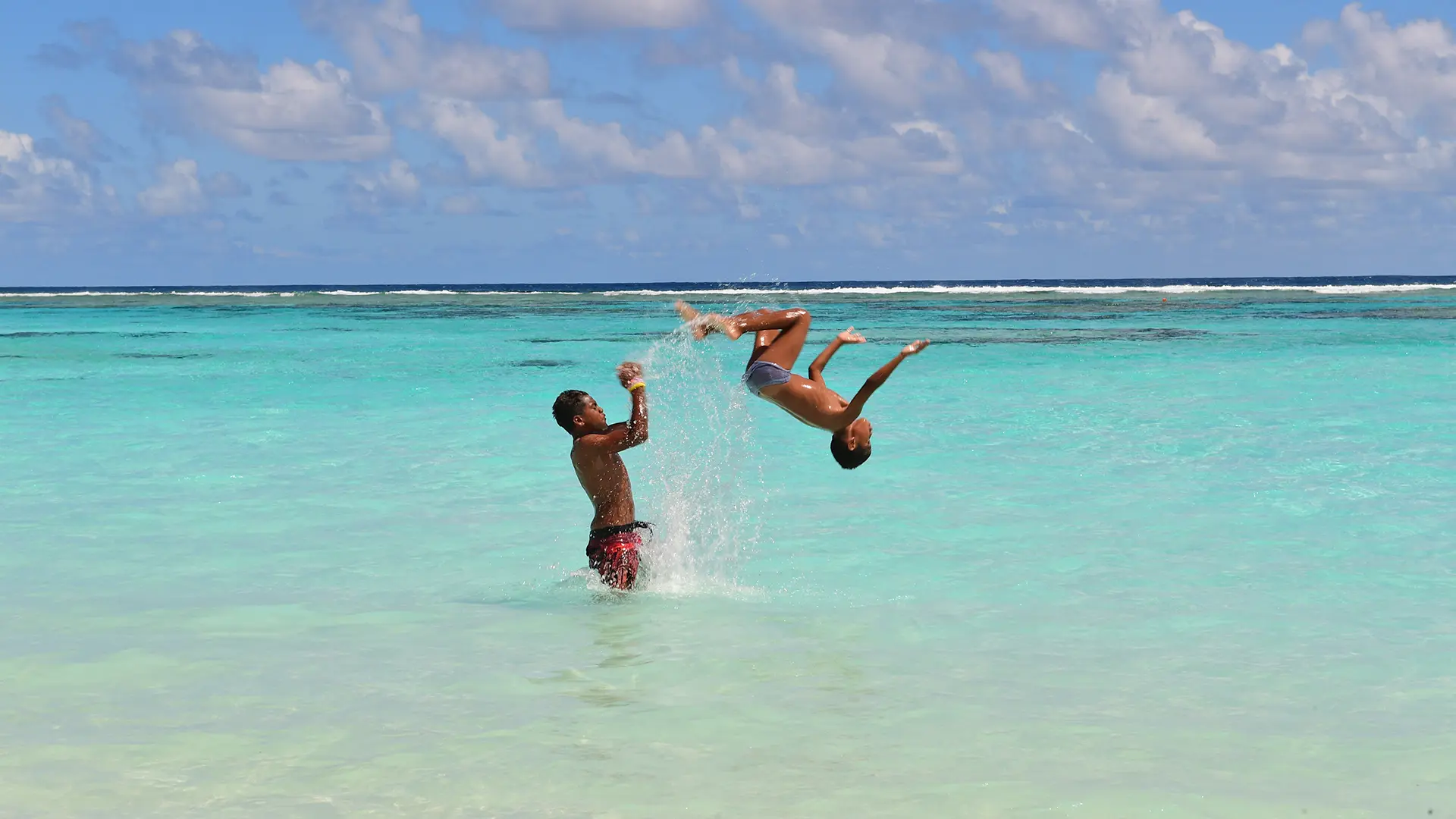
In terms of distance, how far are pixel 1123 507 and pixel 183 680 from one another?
26.5 ft

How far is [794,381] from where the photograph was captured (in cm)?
916

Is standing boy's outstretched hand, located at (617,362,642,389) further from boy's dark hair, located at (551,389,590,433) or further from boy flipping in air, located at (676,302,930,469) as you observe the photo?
boy flipping in air, located at (676,302,930,469)

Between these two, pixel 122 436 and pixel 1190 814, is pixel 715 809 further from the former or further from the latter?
pixel 122 436

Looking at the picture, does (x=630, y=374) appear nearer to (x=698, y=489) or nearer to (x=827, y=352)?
(x=827, y=352)

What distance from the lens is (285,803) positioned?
550 cm

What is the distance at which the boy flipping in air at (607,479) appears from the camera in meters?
8.94

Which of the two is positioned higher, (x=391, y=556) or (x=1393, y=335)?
(x=1393, y=335)

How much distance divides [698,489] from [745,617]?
5.17 meters

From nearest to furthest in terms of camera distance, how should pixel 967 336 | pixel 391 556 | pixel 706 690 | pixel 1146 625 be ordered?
pixel 706 690 < pixel 1146 625 < pixel 391 556 < pixel 967 336

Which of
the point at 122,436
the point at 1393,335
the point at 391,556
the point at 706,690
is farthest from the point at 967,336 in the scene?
the point at 706,690

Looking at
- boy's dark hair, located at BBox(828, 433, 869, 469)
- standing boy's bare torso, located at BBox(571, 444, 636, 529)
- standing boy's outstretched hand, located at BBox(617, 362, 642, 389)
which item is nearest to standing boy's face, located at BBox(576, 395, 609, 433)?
standing boy's bare torso, located at BBox(571, 444, 636, 529)

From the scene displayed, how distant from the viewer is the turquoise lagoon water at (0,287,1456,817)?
5.78m

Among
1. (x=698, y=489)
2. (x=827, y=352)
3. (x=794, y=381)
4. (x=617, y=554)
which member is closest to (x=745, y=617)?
(x=617, y=554)

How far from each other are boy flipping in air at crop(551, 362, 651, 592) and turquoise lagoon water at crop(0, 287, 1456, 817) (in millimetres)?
249
